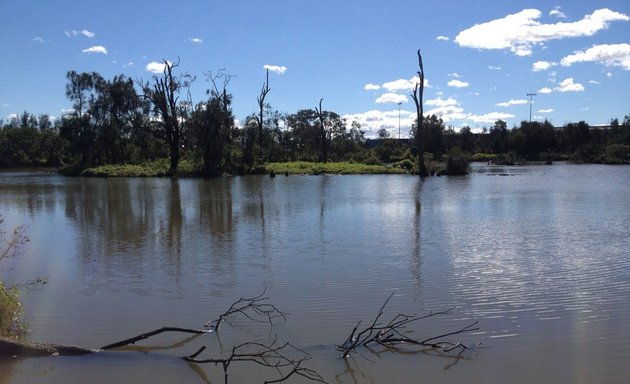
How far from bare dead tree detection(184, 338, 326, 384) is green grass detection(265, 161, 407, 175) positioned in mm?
45381

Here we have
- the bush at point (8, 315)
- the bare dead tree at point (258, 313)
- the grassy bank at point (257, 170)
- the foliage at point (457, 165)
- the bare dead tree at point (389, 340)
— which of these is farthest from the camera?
the grassy bank at point (257, 170)

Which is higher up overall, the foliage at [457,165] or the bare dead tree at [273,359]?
the foliage at [457,165]

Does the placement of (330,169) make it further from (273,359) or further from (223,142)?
(273,359)

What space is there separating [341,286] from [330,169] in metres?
45.4

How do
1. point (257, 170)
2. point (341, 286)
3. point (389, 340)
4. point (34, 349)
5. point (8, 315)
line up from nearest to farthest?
1. point (34, 349)
2. point (389, 340)
3. point (8, 315)
4. point (341, 286)
5. point (257, 170)

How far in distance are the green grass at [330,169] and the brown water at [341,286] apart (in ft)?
105

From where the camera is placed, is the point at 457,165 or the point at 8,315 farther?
the point at 457,165

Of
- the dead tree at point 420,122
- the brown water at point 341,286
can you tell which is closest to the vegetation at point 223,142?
the dead tree at point 420,122

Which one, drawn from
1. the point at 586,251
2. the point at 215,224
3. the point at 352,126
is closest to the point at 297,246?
the point at 215,224

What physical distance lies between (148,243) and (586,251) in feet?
35.0

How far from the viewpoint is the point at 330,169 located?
5475 centimetres

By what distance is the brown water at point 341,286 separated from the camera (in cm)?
618

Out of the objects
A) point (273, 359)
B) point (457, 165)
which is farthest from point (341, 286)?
point (457, 165)

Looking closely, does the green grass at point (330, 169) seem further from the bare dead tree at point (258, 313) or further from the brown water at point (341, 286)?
the bare dead tree at point (258, 313)
